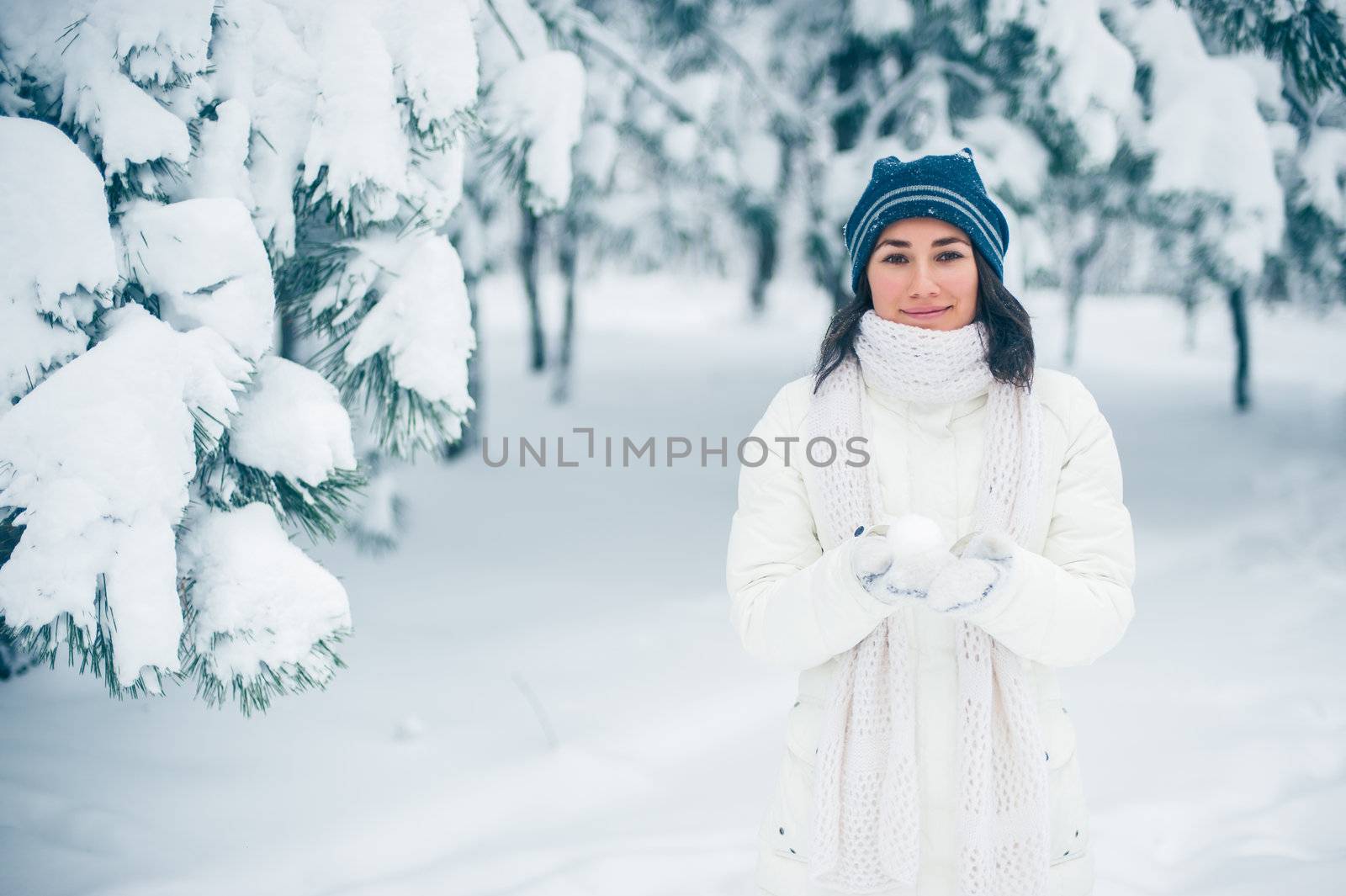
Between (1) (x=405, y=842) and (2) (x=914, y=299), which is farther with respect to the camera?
(1) (x=405, y=842)

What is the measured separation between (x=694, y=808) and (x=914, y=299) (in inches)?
87.3

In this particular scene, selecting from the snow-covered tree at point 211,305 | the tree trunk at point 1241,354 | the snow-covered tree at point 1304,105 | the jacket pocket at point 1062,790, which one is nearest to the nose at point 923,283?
the jacket pocket at point 1062,790

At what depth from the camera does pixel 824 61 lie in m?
6.58

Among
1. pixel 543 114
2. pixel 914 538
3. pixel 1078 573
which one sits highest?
pixel 543 114

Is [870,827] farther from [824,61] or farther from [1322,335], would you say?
[1322,335]

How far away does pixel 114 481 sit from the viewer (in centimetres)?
169

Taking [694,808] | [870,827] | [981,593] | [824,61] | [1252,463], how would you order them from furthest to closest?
1. [1252,463]
2. [824,61]
3. [694,808]
4. [870,827]
5. [981,593]

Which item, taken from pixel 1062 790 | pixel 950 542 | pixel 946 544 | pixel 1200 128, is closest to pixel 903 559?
pixel 946 544

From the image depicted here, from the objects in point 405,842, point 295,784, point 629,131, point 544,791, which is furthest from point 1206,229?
point 295,784

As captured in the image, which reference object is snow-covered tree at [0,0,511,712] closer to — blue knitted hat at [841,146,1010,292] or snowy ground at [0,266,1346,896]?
blue knitted hat at [841,146,1010,292]

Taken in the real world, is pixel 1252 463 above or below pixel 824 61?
below

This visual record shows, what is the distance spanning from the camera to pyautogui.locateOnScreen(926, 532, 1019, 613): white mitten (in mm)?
1371

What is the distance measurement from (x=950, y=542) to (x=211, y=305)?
64.8 inches

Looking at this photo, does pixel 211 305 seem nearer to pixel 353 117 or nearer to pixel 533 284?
pixel 353 117
